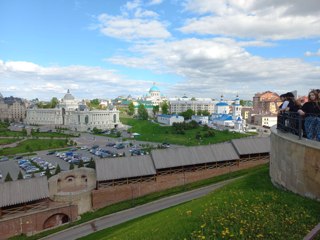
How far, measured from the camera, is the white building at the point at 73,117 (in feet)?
301

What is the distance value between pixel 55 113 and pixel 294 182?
345 feet

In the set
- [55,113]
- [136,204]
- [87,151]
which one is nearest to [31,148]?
[87,151]

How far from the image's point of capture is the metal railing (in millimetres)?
7656

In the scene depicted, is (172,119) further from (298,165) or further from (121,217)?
(298,165)

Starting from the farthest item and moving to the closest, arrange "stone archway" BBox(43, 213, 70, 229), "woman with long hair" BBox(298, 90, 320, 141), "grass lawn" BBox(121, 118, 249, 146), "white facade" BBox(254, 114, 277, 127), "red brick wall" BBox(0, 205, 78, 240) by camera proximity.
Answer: "white facade" BBox(254, 114, 277, 127) < "grass lawn" BBox(121, 118, 249, 146) < "stone archway" BBox(43, 213, 70, 229) < "red brick wall" BBox(0, 205, 78, 240) < "woman with long hair" BBox(298, 90, 320, 141)

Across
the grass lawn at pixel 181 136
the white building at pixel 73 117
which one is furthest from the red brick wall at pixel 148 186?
the white building at pixel 73 117

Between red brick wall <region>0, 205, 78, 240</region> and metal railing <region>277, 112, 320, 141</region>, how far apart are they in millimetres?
14160

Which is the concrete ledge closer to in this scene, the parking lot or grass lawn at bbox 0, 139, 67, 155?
the parking lot

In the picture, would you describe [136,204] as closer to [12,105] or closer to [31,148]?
[31,148]

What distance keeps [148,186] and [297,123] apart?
1302 cm

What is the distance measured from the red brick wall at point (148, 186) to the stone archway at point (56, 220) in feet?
6.30

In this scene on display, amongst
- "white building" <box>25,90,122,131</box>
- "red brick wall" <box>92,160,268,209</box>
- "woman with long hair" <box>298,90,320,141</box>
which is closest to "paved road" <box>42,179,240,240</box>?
"red brick wall" <box>92,160,268,209</box>

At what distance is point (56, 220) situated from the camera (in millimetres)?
17547

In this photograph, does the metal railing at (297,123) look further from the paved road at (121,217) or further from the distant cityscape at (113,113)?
the distant cityscape at (113,113)
